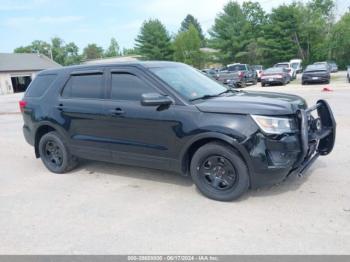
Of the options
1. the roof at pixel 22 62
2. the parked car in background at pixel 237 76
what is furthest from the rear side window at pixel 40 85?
the roof at pixel 22 62

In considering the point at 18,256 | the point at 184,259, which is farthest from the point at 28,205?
the point at 184,259

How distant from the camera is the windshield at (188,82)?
15.7 feet

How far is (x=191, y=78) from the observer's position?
5.27m

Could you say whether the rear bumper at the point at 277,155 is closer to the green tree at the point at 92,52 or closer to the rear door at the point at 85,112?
the rear door at the point at 85,112

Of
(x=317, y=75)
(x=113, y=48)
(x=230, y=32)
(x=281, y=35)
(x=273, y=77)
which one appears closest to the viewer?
(x=317, y=75)

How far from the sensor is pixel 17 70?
46031 millimetres

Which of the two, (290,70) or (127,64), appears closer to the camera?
(127,64)

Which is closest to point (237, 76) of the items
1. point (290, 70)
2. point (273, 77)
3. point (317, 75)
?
point (273, 77)

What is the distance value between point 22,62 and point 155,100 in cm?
4980

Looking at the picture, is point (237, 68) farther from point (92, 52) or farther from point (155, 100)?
point (92, 52)

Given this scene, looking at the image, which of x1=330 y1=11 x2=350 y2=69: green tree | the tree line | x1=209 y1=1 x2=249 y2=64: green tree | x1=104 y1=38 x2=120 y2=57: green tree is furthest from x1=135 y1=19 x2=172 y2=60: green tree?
x1=104 y1=38 x2=120 y2=57: green tree

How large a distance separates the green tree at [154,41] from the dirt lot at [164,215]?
52112 mm

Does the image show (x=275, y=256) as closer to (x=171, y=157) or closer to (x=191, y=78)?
(x=171, y=157)

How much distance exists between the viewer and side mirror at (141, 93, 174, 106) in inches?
177
